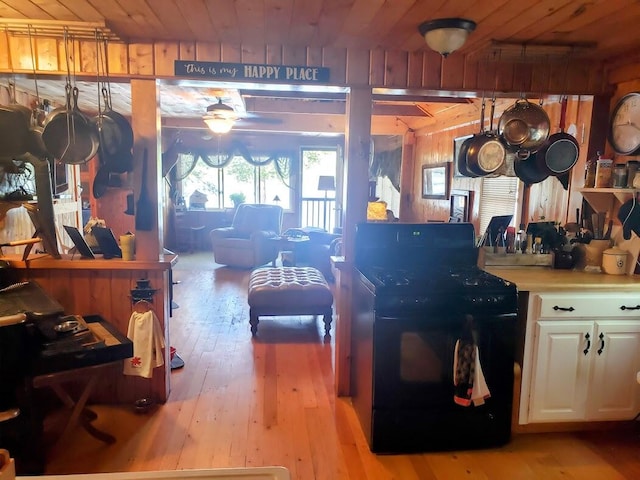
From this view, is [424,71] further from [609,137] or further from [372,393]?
[372,393]

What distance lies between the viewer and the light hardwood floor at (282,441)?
2270 millimetres

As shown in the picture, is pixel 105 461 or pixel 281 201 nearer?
pixel 105 461

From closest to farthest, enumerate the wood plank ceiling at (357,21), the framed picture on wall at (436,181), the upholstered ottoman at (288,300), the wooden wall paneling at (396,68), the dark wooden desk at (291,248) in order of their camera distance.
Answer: the wood plank ceiling at (357,21)
the wooden wall paneling at (396,68)
the upholstered ottoman at (288,300)
the framed picture on wall at (436,181)
the dark wooden desk at (291,248)

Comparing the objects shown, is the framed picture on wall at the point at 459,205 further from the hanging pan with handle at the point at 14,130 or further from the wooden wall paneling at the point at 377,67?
the hanging pan with handle at the point at 14,130

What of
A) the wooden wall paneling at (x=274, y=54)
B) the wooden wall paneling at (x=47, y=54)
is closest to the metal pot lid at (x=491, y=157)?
the wooden wall paneling at (x=274, y=54)

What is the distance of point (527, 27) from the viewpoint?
2.24 metres

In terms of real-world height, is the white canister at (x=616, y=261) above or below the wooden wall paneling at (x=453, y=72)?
below

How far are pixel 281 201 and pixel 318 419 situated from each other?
289 inches

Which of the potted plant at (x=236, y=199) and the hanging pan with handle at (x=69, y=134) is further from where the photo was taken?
the potted plant at (x=236, y=199)

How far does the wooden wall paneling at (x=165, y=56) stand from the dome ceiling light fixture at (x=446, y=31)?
1334mm

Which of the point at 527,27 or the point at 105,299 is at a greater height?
the point at 527,27

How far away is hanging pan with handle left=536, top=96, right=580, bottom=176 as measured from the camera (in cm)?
280

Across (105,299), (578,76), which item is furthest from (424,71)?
(105,299)

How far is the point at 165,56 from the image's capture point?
2553 millimetres
